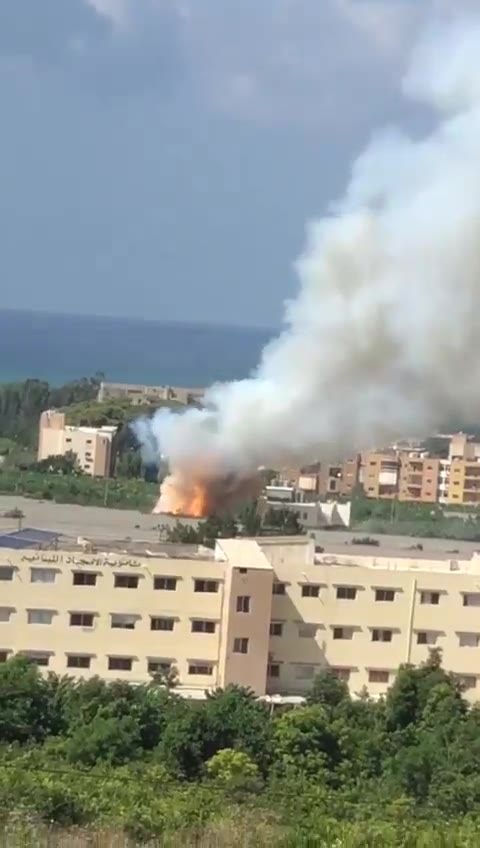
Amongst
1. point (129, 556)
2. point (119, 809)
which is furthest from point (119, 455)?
point (119, 809)

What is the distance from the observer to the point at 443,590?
14.6 meters

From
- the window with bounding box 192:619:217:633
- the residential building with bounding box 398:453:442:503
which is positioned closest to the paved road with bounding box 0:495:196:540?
the window with bounding box 192:619:217:633

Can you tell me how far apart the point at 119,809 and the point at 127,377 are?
81.6m

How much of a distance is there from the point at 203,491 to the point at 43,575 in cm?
643

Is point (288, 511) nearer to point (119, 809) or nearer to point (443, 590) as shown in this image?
point (443, 590)

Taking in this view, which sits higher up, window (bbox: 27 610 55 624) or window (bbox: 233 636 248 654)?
window (bbox: 27 610 55 624)

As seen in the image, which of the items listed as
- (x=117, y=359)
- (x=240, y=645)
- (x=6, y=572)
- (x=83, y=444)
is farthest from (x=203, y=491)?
(x=117, y=359)

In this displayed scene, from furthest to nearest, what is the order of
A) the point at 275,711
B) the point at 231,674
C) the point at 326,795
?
the point at 231,674, the point at 275,711, the point at 326,795

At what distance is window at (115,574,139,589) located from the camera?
45.9 feet

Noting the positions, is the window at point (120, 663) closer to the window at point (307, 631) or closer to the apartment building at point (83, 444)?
the window at point (307, 631)

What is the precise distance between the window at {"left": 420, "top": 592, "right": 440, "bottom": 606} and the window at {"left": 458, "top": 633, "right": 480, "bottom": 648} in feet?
1.22

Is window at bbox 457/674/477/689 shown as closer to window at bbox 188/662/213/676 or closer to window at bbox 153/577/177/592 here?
window at bbox 188/662/213/676

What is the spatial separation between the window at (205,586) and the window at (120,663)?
0.83 meters

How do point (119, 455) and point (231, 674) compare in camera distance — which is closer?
point (231, 674)
